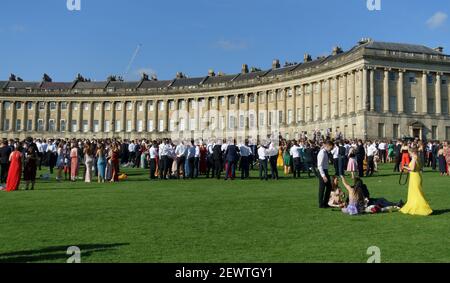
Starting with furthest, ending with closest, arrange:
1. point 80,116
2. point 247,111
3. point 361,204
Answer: point 80,116 → point 247,111 → point 361,204

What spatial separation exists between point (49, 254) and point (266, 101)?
76.6m

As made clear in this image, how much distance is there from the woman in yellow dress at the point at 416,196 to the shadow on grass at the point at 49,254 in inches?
303

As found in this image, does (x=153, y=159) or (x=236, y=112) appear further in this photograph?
(x=236, y=112)

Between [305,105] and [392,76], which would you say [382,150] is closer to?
[392,76]

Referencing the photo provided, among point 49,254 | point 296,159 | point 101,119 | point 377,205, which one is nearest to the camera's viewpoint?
point 49,254

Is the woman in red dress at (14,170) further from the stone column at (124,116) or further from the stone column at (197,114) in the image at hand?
the stone column at (124,116)

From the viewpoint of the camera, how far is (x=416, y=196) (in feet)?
41.5

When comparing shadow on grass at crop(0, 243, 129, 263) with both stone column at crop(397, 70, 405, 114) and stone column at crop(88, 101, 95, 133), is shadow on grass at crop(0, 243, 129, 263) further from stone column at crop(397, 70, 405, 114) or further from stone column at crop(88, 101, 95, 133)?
stone column at crop(88, 101, 95, 133)

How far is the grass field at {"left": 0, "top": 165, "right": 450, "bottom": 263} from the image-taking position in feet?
26.3

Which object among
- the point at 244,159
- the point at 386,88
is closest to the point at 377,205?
the point at 244,159

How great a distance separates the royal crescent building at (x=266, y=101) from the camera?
6631cm

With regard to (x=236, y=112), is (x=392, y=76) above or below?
above

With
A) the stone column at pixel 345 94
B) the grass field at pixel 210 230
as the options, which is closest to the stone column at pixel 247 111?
the stone column at pixel 345 94
